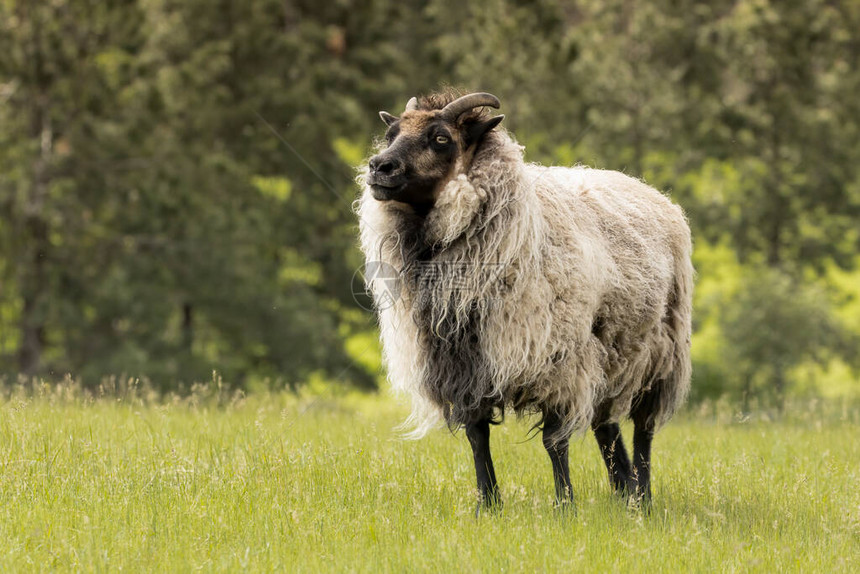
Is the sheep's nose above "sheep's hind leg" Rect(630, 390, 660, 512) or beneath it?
above

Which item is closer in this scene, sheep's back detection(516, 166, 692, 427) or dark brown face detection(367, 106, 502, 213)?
dark brown face detection(367, 106, 502, 213)

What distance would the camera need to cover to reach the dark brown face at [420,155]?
5.87 metres

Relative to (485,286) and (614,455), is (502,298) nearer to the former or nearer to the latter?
(485,286)

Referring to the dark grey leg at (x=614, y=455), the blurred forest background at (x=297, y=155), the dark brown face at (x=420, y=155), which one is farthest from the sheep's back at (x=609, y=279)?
the blurred forest background at (x=297, y=155)

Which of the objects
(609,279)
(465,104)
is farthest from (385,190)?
(609,279)

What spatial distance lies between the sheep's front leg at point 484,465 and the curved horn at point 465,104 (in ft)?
6.25

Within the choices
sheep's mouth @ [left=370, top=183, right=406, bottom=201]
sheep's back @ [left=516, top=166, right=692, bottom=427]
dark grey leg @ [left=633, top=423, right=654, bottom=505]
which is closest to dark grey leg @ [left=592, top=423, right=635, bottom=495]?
dark grey leg @ [left=633, top=423, right=654, bottom=505]

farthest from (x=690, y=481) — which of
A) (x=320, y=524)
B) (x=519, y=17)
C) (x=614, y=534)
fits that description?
(x=519, y=17)

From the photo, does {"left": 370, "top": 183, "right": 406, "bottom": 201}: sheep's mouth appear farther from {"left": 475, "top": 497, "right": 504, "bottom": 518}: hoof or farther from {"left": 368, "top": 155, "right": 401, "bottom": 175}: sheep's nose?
{"left": 475, "top": 497, "right": 504, "bottom": 518}: hoof

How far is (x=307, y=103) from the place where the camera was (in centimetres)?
2084

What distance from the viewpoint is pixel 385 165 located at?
19.2ft

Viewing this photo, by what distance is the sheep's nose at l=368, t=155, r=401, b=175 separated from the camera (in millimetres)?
5824

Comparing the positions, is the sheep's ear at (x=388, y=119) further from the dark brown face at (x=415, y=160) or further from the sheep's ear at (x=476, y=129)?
the sheep's ear at (x=476, y=129)

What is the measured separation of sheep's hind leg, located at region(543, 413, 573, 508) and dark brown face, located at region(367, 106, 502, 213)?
1527 mm
